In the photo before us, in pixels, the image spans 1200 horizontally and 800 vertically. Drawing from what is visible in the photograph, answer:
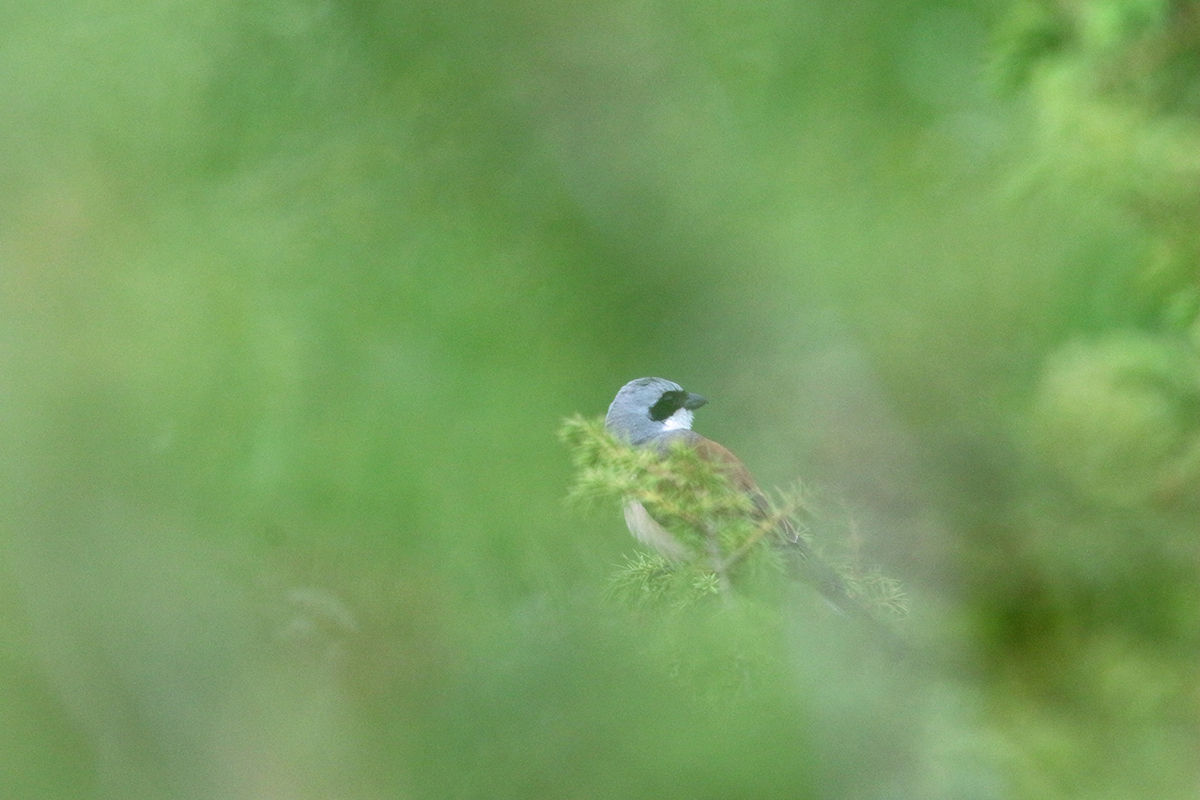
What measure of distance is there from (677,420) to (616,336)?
167 mm

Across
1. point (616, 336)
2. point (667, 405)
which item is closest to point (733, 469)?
point (667, 405)

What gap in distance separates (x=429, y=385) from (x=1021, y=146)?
1.21m

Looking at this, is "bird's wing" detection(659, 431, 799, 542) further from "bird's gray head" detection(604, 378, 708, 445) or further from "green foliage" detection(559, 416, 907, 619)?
"green foliage" detection(559, 416, 907, 619)

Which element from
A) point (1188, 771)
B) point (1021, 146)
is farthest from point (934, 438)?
point (1188, 771)

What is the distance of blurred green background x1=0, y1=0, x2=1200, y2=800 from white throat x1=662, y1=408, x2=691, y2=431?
Answer: 0.36 ft

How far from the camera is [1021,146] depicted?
7.10 ft

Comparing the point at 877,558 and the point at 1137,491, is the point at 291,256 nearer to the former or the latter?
the point at 877,558

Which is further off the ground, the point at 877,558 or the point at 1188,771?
the point at 877,558

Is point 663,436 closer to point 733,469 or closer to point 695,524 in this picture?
point 733,469

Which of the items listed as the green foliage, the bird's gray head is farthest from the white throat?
the green foliage

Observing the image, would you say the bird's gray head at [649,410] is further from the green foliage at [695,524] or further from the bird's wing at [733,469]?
the green foliage at [695,524]

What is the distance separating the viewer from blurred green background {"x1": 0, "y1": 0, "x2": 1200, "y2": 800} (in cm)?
173

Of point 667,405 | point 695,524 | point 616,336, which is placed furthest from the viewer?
point 616,336

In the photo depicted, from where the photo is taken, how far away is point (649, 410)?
167cm
